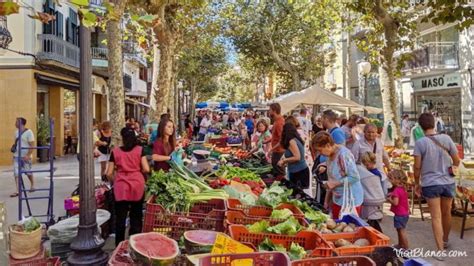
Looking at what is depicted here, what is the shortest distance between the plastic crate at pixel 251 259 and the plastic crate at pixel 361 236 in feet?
1.94

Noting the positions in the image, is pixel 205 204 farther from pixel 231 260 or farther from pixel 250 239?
pixel 231 260

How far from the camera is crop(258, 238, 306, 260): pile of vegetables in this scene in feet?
10.5

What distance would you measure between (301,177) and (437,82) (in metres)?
21.7

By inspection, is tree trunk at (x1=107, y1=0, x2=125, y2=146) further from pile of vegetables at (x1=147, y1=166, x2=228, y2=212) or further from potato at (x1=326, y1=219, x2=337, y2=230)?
potato at (x1=326, y1=219, x2=337, y2=230)

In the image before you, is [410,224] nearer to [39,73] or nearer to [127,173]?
[127,173]

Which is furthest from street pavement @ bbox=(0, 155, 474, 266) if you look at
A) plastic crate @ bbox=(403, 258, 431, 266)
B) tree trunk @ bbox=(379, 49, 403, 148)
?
tree trunk @ bbox=(379, 49, 403, 148)

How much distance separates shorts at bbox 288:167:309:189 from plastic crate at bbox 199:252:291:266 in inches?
191

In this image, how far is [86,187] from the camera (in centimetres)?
462

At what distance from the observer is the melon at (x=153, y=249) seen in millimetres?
3311

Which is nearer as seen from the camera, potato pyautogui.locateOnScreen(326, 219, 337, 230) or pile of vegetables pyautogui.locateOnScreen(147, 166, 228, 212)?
potato pyautogui.locateOnScreen(326, 219, 337, 230)

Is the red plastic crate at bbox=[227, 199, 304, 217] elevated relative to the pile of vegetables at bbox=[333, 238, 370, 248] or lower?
elevated

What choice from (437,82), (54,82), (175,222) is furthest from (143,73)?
(175,222)

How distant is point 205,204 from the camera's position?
4.88m

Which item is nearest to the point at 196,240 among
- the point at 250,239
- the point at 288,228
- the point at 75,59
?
the point at 250,239
